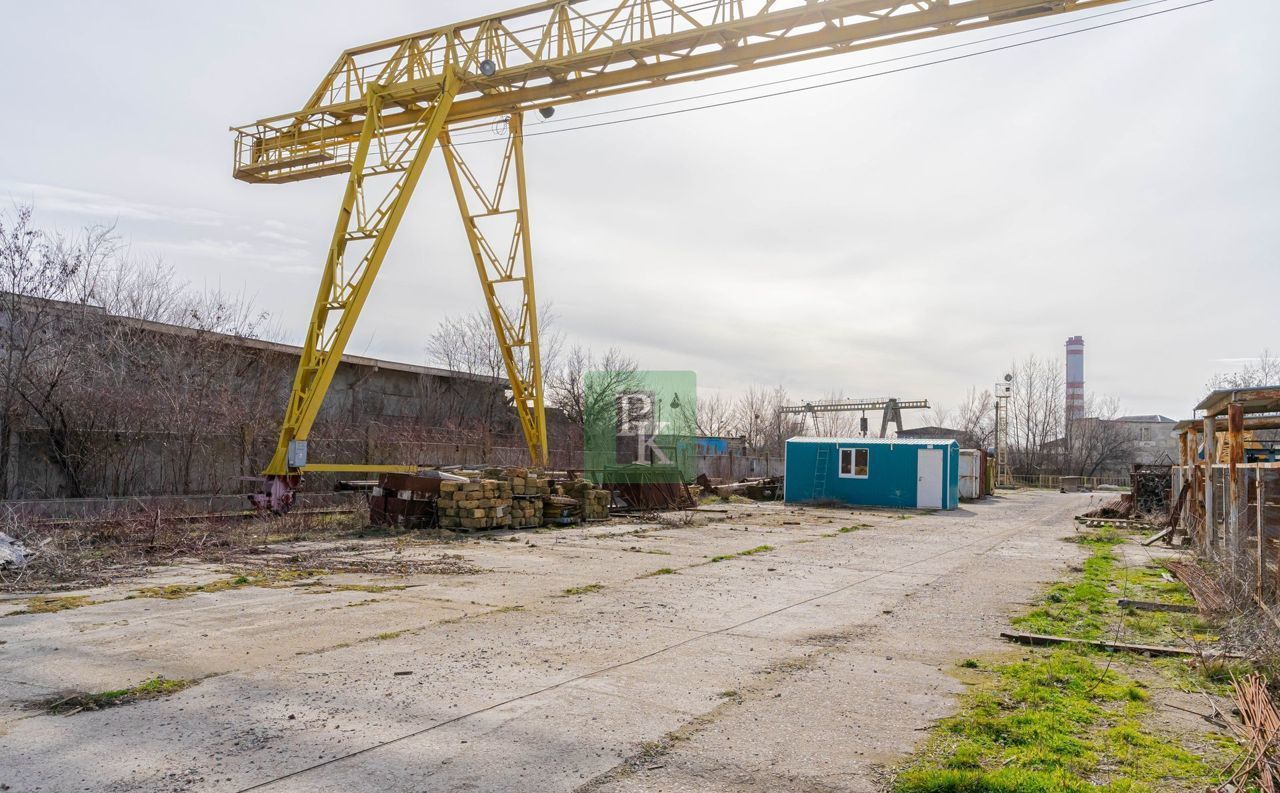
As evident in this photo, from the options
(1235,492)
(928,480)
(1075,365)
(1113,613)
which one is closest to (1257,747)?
(1113,613)

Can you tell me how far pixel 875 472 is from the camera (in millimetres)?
28578

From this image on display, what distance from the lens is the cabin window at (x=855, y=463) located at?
94.5 ft

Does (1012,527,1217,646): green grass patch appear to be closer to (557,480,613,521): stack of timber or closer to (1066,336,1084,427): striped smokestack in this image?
(557,480,613,521): stack of timber

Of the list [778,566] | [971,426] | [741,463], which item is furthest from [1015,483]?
[778,566]

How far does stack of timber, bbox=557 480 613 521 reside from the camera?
63.4 feet

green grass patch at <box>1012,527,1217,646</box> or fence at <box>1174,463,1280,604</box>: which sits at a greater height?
fence at <box>1174,463,1280,604</box>

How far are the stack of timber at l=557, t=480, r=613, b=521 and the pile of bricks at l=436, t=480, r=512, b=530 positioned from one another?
281cm

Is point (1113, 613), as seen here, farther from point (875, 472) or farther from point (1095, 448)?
point (1095, 448)

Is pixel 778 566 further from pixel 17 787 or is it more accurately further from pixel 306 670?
pixel 17 787

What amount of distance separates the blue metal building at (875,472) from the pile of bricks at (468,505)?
50.2 feet

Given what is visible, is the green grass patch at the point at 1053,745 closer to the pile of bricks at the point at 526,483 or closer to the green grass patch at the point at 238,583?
the green grass patch at the point at 238,583

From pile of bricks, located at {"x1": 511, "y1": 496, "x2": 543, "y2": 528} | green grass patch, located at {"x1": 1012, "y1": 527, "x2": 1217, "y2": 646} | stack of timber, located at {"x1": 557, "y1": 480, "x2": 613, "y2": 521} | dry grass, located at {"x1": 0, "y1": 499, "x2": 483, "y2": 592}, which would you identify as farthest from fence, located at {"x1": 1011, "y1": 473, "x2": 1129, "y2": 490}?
dry grass, located at {"x1": 0, "y1": 499, "x2": 483, "y2": 592}

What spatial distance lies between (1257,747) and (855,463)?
25.3 meters

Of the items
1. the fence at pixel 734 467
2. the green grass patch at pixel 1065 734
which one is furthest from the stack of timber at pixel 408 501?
the fence at pixel 734 467
